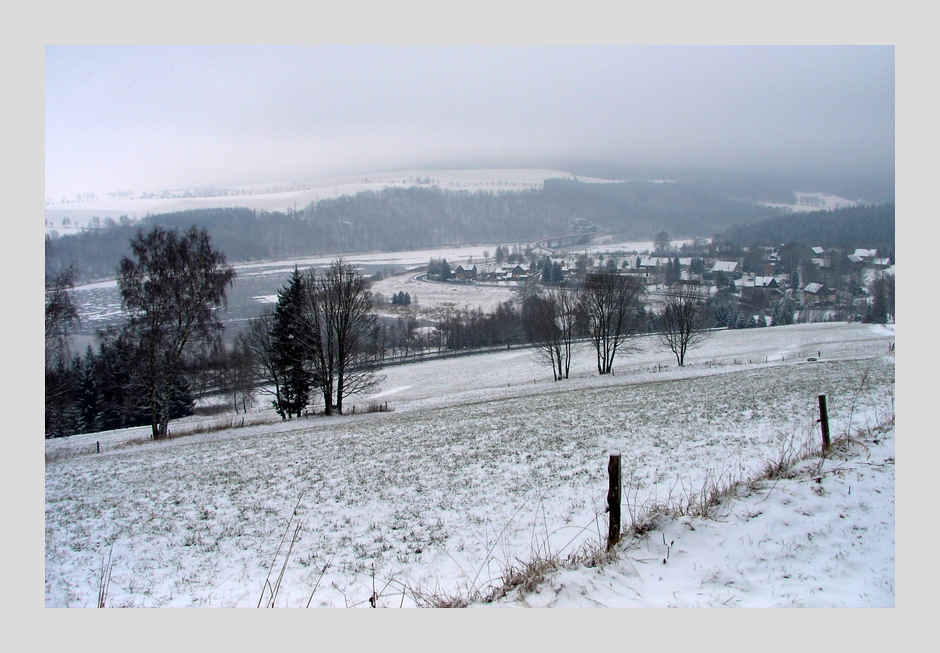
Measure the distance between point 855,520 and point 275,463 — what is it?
37.5 feet

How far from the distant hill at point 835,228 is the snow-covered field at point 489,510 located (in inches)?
149

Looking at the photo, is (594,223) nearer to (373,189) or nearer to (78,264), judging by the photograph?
(373,189)

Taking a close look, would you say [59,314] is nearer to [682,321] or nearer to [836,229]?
[836,229]

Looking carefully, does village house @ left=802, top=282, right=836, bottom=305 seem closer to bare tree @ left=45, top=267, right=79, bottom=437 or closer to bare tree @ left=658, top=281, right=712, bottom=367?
bare tree @ left=658, top=281, right=712, bottom=367

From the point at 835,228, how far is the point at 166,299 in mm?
28285

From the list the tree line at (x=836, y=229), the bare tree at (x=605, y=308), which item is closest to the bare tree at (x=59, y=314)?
the tree line at (x=836, y=229)

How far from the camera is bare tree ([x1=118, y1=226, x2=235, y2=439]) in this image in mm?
17594

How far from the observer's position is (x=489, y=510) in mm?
7402

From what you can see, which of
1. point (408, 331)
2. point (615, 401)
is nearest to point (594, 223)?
point (408, 331)

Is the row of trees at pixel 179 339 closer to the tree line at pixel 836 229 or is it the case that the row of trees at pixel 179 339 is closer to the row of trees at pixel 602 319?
the row of trees at pixel 602 319

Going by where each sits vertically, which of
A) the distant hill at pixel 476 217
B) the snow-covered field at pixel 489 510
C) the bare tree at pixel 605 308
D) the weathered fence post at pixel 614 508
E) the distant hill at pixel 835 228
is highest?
the distant hill at pixel 476 217

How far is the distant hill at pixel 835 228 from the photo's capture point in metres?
9.52

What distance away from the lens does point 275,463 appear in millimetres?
11930

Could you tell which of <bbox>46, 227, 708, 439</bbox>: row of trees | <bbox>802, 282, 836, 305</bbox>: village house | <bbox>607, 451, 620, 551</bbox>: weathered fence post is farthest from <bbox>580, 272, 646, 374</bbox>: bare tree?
<bbox>607, 451, 620, 551</bbox>: weathered fence post
